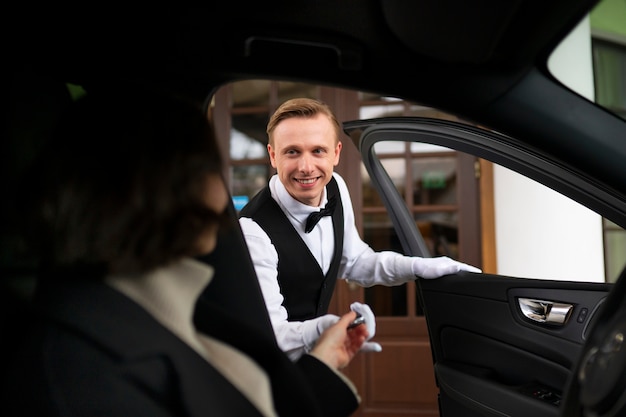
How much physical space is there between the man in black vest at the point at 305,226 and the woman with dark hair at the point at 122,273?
72cm

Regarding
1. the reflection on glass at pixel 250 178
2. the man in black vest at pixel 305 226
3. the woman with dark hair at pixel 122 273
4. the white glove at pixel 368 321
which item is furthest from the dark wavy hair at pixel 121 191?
the reflection on glass at pixel 250 178

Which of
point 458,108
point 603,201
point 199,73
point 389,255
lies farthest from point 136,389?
point 389,255

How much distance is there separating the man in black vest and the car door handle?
0.16 metres

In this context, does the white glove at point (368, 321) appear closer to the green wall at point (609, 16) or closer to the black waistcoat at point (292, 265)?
the green wall at point (609, 16)

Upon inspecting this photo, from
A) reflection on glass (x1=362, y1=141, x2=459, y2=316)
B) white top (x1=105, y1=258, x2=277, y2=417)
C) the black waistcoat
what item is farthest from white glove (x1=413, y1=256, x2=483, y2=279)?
reflection on glass (x1=362, y1=141, x2=459, y2=316)

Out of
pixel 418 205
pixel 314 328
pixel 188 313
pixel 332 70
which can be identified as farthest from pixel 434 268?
pixel 418 205

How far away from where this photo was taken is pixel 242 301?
833mm

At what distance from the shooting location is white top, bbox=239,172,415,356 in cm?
130

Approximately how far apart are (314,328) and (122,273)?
340 millimetres

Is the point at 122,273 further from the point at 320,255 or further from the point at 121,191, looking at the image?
the point at 320,255

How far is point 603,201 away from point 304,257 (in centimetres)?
69

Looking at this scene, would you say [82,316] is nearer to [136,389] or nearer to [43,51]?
[136,389]

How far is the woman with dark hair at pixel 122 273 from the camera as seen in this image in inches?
24.0

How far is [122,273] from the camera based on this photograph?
2.04 ft
